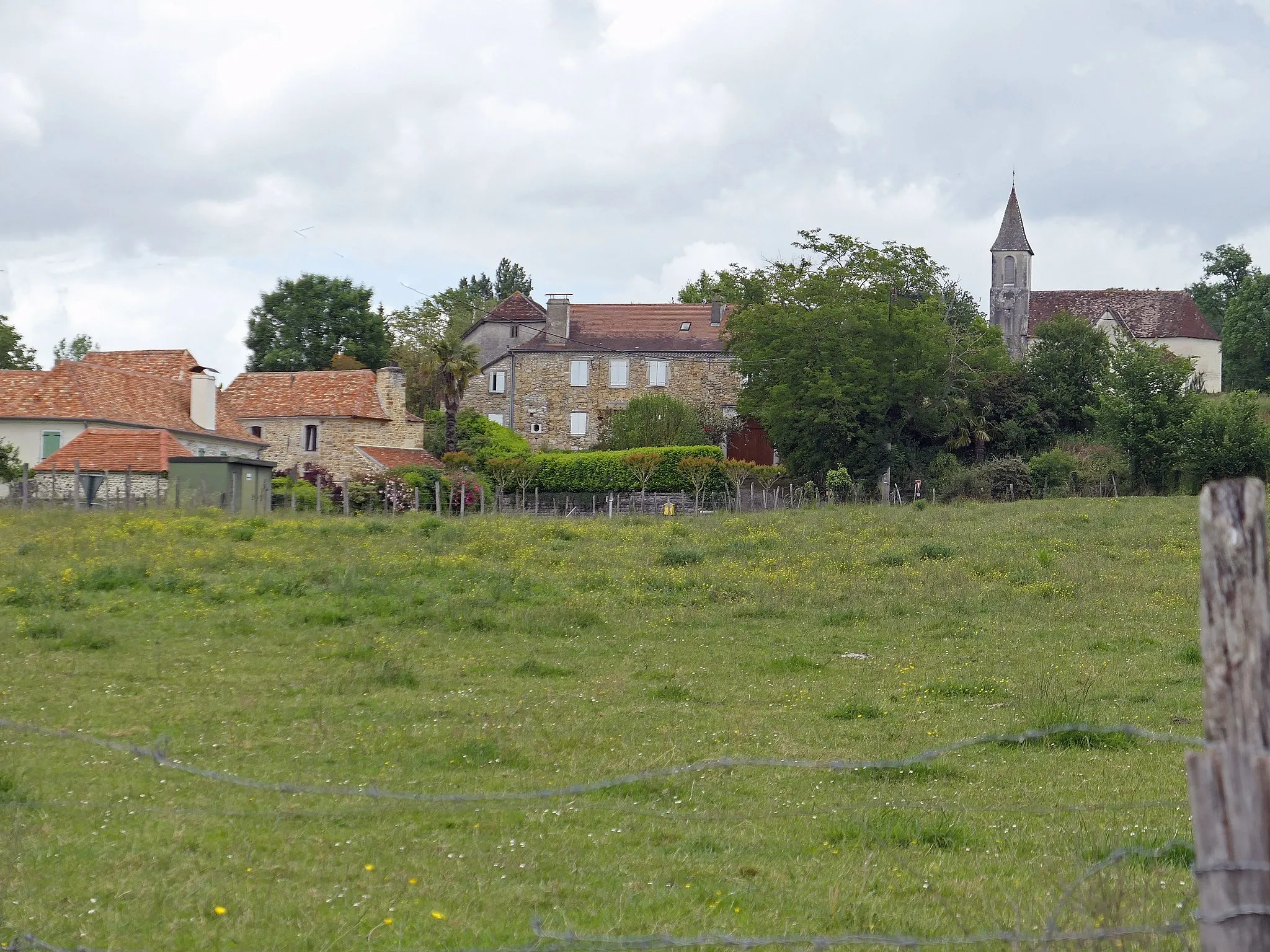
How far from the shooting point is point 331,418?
2362 inches

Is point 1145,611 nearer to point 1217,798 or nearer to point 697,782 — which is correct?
point 697,782

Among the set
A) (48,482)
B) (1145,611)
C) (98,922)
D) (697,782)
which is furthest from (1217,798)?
(48,482)

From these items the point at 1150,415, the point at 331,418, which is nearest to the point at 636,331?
the point at 331,418

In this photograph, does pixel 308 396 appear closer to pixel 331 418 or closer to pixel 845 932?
pixel 331 418

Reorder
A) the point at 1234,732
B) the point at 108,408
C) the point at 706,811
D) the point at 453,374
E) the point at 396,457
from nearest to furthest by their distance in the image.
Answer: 1. the point at 1234,732
2. the point at 706,811
3. the point at 108,408
4. the point at 396,457
5. the point at 453,374

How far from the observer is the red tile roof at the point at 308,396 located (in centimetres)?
6038

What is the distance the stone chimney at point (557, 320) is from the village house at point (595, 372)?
0.12ft

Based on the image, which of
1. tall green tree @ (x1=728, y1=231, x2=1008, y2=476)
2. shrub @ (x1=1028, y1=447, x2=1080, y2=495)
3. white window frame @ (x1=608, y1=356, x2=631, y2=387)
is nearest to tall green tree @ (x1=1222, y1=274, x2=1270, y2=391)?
tall green tree @ (x1=728, y1=231, x2=1008, y2=476)

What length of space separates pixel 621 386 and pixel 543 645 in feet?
189

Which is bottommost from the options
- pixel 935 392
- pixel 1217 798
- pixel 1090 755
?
pixel 1090 755

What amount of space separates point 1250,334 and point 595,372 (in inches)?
1731

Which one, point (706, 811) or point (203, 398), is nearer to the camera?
point (706, 811)

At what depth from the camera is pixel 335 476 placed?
59.6 metres

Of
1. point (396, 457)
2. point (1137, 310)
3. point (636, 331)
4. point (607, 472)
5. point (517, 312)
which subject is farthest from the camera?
point (1137, 310)
